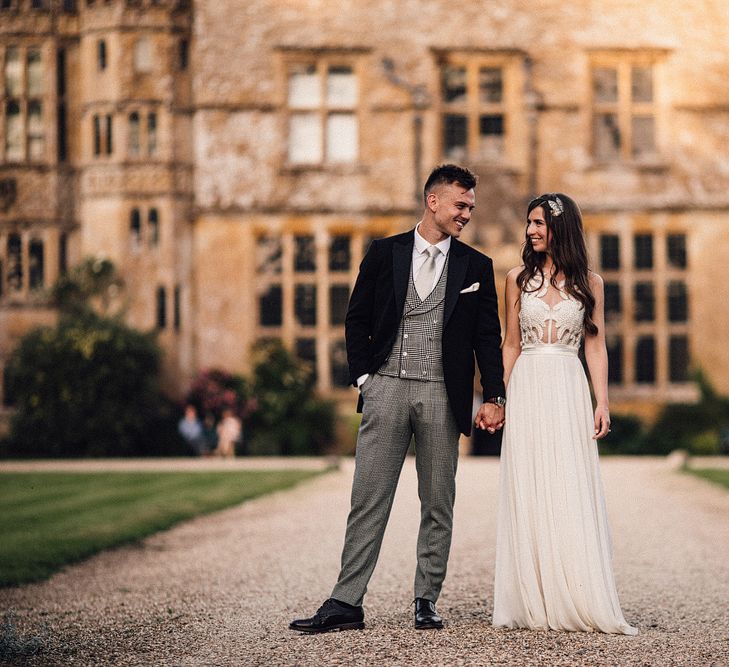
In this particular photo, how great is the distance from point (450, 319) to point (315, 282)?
557 inches

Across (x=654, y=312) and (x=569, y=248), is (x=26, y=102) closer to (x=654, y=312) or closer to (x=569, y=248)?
(x=654, y=312)

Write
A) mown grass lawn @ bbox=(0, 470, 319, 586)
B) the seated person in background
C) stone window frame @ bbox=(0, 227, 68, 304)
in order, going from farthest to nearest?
stone window frame @ bbox=(0, 227, 68, 304) → the seated person in background → mown grass lawn @ bbox=(0, 470, 319, 586)

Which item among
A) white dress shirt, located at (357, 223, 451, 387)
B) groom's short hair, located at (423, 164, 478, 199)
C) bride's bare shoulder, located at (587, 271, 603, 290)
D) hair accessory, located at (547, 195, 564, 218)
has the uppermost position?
groom's short hair, located at (423, 164, 478, 199)

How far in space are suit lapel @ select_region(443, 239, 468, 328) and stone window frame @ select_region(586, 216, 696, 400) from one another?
14167 millimetres

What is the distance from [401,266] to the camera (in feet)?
16.3

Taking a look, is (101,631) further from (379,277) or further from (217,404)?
(217,404)

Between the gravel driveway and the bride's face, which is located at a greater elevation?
the bride's face

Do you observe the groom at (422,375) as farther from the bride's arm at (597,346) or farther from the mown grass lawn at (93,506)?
the mown grass lawn at (93,506)

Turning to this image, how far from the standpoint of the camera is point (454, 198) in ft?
16.1

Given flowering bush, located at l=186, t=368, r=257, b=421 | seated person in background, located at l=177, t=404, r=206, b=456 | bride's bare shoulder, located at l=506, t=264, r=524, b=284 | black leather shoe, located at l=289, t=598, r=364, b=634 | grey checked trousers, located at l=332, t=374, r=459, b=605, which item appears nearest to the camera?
black leather shoe, located at l=289, t=598, r=364, b=634

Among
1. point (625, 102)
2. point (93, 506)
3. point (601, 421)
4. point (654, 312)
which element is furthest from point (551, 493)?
point (625, 102)

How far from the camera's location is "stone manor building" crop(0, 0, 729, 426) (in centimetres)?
1897

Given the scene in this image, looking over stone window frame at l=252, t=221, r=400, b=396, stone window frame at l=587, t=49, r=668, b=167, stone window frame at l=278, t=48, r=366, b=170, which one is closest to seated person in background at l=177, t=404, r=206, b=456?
stone window frame at l=252, t=221, r=400, b=396

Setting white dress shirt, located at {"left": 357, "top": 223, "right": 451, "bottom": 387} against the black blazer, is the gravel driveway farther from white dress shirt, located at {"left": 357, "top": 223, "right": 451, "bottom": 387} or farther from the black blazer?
white dress shirt, located at {"left": 357, "top": 223, "right": 451, "bottom": 387}
